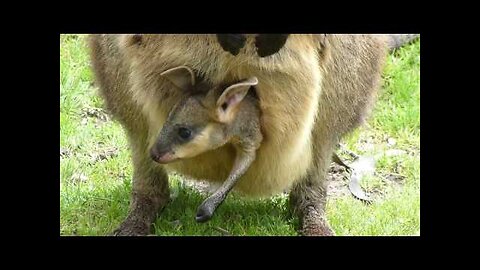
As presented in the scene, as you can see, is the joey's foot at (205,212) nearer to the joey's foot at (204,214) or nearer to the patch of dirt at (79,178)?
the joey's foot at (204,214)

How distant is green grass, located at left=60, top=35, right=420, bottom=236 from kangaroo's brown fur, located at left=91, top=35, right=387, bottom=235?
0.56ft

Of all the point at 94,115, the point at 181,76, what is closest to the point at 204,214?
the point at 181,76

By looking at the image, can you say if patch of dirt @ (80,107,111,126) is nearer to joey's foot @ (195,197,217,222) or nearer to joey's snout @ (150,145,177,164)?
joey's snout @ (150,145,177,164)

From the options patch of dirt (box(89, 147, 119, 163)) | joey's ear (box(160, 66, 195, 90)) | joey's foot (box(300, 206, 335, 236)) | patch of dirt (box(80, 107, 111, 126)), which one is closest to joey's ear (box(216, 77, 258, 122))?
joey's ear (box(160, 66, 195, 90))

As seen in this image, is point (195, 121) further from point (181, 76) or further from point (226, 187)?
point (226, 187)

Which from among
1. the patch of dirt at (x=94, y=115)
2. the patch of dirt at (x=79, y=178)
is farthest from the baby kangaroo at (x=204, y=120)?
the patch of dirt at (x=94, y=115)

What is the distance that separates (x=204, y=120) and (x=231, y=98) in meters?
0.16

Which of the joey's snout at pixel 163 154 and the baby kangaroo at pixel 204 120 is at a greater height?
the baby kangaroo at pixel 204 120

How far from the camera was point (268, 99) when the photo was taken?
4340mm

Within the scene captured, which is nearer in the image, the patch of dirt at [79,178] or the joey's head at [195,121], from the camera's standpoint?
the joey's head at [195,121]

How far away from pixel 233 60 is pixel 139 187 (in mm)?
1428

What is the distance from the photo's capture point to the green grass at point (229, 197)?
5254 mm

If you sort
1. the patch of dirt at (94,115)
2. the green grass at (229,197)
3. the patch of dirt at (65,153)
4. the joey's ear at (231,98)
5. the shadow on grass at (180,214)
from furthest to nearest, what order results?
the patch of dirt at (94,115) → the patch of dirt at (65,153) → the green grass at (229,197) → the shadow on grass at (180,214) → the joey's ear at (231,98)

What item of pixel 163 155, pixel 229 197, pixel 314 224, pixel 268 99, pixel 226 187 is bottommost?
pixel 314 224
